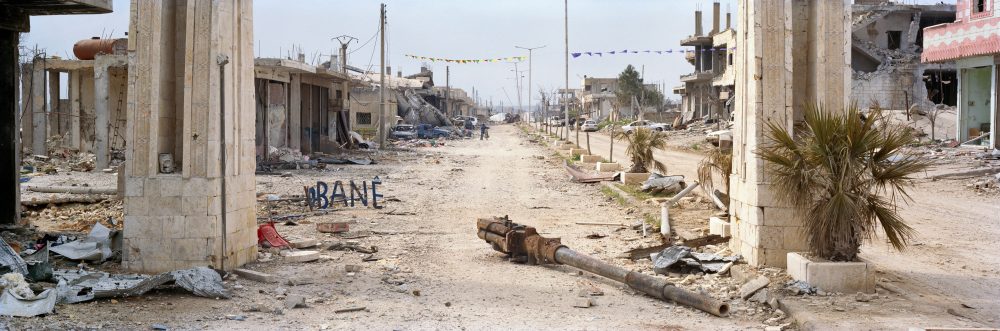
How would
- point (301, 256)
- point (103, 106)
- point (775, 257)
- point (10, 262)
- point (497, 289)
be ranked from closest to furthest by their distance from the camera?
point (10, 262) < point (497, 289) < point (775, 257) < point (301, 256) < point (103, 106)

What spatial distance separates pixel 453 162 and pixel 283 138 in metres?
6.15

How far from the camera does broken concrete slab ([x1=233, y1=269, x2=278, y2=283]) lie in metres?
8.85

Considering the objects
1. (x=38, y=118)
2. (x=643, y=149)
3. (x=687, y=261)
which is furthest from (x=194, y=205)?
(x=38, y=118)

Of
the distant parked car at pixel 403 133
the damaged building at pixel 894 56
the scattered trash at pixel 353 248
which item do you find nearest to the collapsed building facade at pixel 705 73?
the damaged building at pixel 894 56

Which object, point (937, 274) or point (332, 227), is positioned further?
point (332, 227)

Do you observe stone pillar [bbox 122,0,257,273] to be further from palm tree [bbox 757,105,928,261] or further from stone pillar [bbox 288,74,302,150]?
stone pillar [bbox 288,74,302,150]

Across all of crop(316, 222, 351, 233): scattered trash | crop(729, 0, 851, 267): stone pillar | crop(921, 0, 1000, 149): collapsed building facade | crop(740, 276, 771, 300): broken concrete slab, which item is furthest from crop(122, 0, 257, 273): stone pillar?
crop(921, 0, 1000, 149): collapsed building facade

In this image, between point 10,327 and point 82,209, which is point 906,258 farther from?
point 82,209

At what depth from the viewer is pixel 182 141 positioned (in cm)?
920

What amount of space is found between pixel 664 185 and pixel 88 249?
11.5 m

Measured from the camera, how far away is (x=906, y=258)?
33.0 feet

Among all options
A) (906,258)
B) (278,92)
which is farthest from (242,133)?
(278,92)

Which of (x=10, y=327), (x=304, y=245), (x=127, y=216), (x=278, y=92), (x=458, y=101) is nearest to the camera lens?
(x=10, y=327)

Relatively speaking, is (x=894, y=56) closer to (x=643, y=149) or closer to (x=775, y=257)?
(x=643, y=149)
